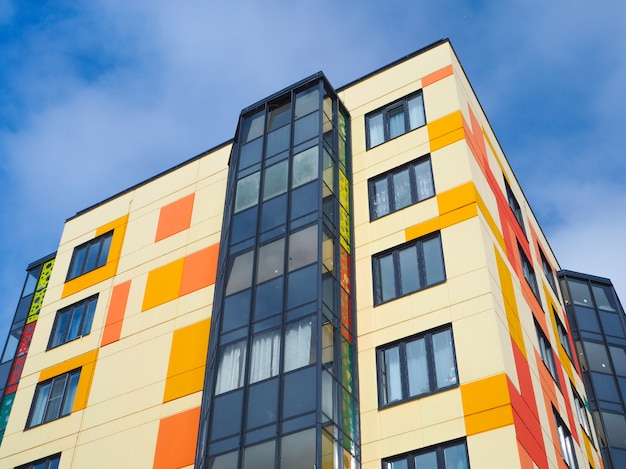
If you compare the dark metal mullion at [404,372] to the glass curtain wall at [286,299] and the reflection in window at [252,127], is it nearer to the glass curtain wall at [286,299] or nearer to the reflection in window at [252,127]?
the glass curtain wall at [286,299]

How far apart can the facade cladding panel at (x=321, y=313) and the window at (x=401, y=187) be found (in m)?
0.08

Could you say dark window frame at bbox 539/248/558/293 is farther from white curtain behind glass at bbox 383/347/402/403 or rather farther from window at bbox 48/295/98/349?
window at bbox 48/295/98/349

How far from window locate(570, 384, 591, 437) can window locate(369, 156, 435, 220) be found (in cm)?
1125

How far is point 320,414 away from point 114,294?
14.9 meters

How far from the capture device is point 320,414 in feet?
68.2

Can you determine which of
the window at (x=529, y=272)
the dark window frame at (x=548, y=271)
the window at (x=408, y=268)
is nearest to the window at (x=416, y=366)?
the window at (x=408, y=268)

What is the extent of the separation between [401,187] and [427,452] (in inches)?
391

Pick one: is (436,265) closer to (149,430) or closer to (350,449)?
(350,449)

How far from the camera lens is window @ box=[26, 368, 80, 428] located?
30.7 m

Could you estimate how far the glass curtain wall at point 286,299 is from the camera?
21.4 meters

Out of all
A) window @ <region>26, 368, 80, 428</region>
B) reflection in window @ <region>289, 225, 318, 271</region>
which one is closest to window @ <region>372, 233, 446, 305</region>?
reflection in window @ <region>289, 225, 318, 271</region>

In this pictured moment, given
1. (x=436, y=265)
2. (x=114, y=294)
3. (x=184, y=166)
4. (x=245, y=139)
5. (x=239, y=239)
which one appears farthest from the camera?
(x=184, y=166)

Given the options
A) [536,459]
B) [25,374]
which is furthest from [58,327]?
[536,459]

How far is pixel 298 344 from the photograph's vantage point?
74.7ft
